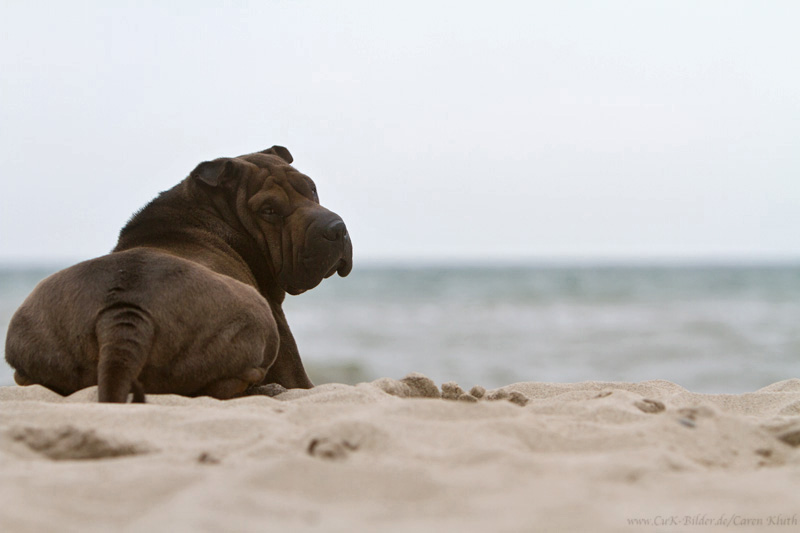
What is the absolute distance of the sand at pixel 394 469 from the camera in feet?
5.92

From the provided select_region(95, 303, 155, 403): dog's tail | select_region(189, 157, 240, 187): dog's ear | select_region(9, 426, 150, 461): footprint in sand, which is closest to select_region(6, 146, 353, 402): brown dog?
select_region(95, 303, 155, 403): dog's tail

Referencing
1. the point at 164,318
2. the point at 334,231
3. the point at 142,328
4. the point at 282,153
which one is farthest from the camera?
the point at 282,153

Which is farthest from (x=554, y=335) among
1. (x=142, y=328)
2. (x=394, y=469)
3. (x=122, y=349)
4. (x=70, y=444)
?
(x=394, y=469)

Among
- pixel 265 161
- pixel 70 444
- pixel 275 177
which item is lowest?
pixel 70 444

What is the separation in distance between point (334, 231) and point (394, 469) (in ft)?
10.1

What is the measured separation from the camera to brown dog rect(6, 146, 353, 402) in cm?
368

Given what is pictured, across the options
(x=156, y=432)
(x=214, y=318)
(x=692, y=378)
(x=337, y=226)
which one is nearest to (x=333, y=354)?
(x=692, y=378)

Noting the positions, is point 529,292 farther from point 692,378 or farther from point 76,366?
point 76,366

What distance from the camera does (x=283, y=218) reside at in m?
5.18

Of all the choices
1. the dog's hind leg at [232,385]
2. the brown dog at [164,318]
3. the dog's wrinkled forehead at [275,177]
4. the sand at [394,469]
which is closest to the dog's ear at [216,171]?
the dog's wrinkled forehead at [275,177]

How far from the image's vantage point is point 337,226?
5047 millimetres

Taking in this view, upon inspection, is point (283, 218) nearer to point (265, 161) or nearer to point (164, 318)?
point (265, 161)

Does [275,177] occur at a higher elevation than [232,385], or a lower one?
higher

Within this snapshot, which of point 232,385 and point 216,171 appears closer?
point 232,385
